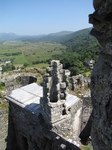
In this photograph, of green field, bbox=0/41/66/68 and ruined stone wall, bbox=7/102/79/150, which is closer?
ruined stone wall, bbox=7/102/79/150

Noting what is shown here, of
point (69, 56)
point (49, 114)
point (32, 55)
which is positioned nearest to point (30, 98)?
point (49, 114)

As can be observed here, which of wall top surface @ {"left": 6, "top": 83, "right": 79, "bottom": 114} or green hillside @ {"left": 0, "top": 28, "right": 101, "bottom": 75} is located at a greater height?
wall top surface @ {"left": 6, "top": 83, "right": 79, "bottom": 114}

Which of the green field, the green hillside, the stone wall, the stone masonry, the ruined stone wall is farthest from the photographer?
the green field

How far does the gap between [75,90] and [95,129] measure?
23.8 ft

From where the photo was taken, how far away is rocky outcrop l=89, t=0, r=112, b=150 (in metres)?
1.74

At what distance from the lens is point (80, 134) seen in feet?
30.1

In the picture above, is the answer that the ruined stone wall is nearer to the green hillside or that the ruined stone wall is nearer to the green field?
the green hillside

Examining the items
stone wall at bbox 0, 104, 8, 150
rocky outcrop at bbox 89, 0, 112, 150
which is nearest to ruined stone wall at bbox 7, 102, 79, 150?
stone wall at bbox 0, 104, 8, 150

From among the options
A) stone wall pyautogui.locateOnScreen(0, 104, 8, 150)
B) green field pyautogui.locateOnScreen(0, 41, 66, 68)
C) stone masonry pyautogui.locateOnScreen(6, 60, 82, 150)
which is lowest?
green field pyautogui.locateOnScreen(0, 41, 66, 68)

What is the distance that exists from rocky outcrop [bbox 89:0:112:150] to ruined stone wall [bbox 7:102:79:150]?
297cm

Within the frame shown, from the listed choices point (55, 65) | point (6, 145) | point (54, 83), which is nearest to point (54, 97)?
point (54, 83)

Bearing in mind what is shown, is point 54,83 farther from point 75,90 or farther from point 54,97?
point 75,90

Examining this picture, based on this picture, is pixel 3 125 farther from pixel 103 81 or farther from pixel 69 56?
pixel 69 56

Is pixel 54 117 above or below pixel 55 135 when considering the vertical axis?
above
